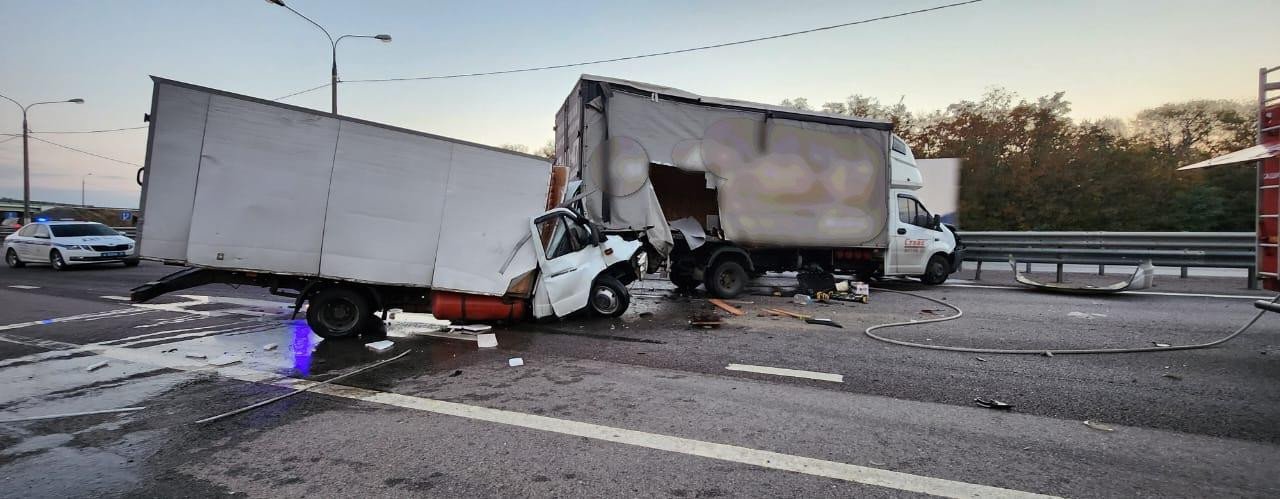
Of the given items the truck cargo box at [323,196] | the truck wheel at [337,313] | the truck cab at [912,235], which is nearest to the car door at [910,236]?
the truck cab at [912,235]

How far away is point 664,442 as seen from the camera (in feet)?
10.5

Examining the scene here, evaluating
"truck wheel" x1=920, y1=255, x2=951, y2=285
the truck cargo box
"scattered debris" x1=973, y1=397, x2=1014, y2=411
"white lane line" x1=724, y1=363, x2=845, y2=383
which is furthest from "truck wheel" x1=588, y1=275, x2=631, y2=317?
"truck wheel" x1=920, y1=255, x2=951, y2=285

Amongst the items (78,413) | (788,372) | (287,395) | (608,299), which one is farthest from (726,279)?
(78,413)

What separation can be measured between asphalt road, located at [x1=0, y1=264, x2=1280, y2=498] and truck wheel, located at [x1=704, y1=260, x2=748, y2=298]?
259 centimetres

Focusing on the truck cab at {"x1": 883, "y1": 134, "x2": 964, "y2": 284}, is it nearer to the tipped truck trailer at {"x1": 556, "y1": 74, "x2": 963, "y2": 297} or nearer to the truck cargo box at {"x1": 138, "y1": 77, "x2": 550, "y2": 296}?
the tipped truck trailer at {"x1": 556, "y1": 74, "x2": 963, "y2": 297}

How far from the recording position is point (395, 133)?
6082 mm

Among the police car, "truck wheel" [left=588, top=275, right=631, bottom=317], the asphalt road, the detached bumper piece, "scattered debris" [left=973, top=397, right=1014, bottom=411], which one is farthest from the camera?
the police car

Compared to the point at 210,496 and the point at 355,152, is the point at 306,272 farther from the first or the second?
the point at 210,496

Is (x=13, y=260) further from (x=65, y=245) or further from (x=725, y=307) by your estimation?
(x=725, y=307)

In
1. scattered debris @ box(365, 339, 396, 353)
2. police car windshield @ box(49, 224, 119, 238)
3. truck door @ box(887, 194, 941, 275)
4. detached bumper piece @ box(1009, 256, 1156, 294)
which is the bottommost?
scattered debris @ box(365, 339, 396, 353)

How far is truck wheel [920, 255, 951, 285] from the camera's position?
1102 cm

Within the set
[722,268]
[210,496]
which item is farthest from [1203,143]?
[210,496]

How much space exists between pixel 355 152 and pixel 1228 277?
56.1 feet

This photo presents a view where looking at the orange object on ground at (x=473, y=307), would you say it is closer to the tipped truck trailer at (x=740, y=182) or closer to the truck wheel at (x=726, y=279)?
the tipped truck trailer at (x=740, y=182)
